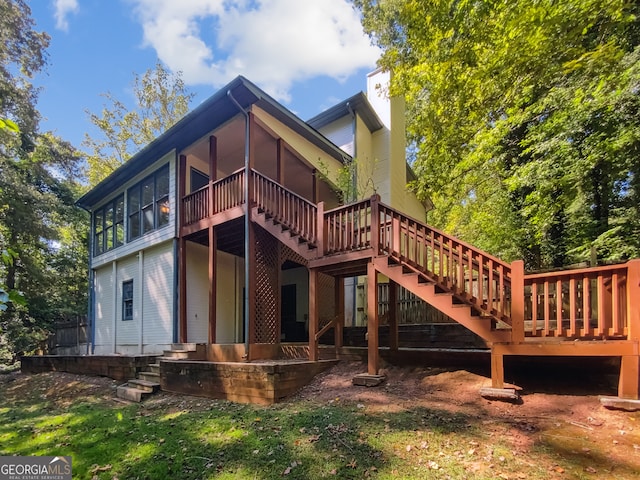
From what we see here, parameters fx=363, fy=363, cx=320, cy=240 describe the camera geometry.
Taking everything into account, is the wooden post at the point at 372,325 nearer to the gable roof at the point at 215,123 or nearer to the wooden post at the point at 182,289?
the gable roof at the point at 215,123

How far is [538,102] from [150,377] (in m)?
11.1

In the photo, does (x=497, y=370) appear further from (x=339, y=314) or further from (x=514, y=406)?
(x=339, y=314)

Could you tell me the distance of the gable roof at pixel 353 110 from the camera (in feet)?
42.7

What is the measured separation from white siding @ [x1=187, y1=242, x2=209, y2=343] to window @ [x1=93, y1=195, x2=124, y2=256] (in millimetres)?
3946

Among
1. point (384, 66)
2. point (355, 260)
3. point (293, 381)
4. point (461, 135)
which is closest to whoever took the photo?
point (293, 381)

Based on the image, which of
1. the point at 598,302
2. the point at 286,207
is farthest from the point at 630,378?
the point at 286,207

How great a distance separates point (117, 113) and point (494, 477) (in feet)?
95.0

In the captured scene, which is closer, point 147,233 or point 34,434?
point 34,434

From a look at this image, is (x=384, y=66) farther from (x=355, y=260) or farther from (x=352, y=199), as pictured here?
(x=355, y=260)

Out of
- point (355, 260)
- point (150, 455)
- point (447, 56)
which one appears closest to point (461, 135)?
point (447, 56)

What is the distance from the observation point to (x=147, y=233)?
11898 millimetres

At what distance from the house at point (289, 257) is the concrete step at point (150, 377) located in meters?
0.83

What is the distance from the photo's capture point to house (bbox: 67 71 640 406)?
5031 mm

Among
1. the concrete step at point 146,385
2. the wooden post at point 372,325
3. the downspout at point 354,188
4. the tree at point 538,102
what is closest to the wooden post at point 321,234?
the wooden post at point 372,325
